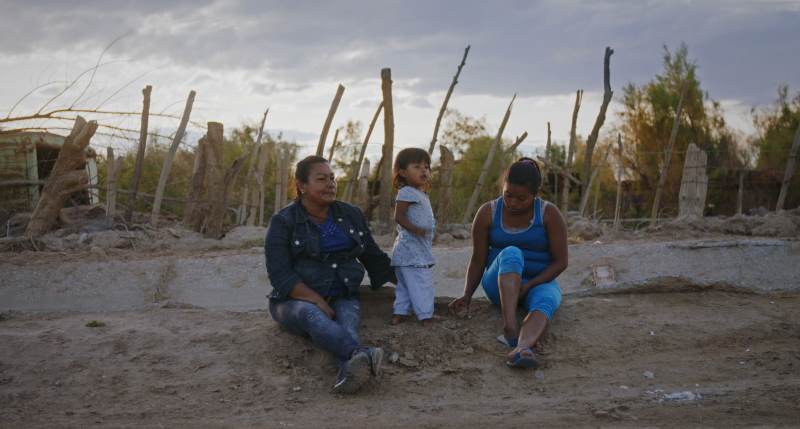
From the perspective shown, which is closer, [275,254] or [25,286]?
[275,254]

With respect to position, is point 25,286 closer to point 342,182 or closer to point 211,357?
point 211,357

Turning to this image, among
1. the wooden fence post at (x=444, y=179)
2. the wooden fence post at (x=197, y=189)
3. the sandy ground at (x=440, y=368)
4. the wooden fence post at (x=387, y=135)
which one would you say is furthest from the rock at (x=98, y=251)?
the wooden fence post at (x=444, y=179)

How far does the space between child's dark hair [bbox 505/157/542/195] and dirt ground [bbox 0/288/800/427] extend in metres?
0.90

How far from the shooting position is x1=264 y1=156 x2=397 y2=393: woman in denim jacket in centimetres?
448

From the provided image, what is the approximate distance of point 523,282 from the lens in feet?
15.6

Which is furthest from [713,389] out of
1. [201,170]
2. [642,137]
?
[642,137]

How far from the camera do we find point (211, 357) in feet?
15.2

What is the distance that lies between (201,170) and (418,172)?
24.0ft

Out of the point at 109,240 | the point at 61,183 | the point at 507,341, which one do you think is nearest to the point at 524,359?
the point at 507,341

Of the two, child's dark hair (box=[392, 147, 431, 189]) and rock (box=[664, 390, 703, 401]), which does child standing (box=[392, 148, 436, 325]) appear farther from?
rock (box=[664, 390, 703, 401])

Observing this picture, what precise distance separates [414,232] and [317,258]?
65 cm

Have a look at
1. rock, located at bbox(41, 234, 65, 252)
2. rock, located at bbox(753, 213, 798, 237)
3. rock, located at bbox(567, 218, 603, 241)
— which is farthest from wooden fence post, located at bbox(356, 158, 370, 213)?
rock, located at bbox(753, 213, 798, 237)

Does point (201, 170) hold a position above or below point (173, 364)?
above

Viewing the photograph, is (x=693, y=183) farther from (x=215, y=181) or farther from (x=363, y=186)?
(x=215, y=181)
